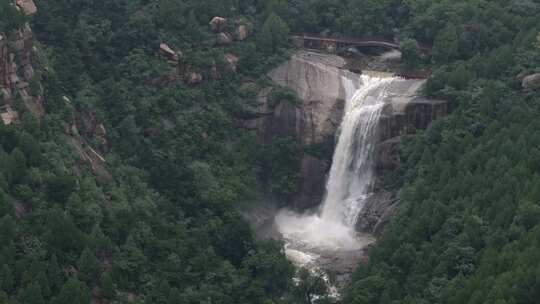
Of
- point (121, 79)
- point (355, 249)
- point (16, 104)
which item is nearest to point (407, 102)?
point (355, 249)

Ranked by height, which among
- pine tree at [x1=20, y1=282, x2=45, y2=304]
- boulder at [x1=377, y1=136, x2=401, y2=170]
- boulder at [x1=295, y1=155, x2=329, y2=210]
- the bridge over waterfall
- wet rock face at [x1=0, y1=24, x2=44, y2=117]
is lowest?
boulder at [x1=295, y1=155, x2=329, y2=210]

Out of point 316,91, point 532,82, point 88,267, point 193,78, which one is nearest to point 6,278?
point 88,267

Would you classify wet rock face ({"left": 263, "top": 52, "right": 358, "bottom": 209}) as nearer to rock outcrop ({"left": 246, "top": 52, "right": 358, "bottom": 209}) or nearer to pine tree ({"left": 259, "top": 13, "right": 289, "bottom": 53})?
rock outcrop ({"left": 246, "top": 52, "right": 358, "bottom": 209})

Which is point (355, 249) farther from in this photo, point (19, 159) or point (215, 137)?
point (19, 159)

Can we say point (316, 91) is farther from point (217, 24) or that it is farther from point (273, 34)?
point (217, 24)

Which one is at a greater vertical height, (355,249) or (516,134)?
(516,134)

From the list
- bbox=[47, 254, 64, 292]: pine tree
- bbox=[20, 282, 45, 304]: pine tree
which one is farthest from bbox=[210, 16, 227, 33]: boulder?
bbox=[20, 282, 45, 304]: pine tree
